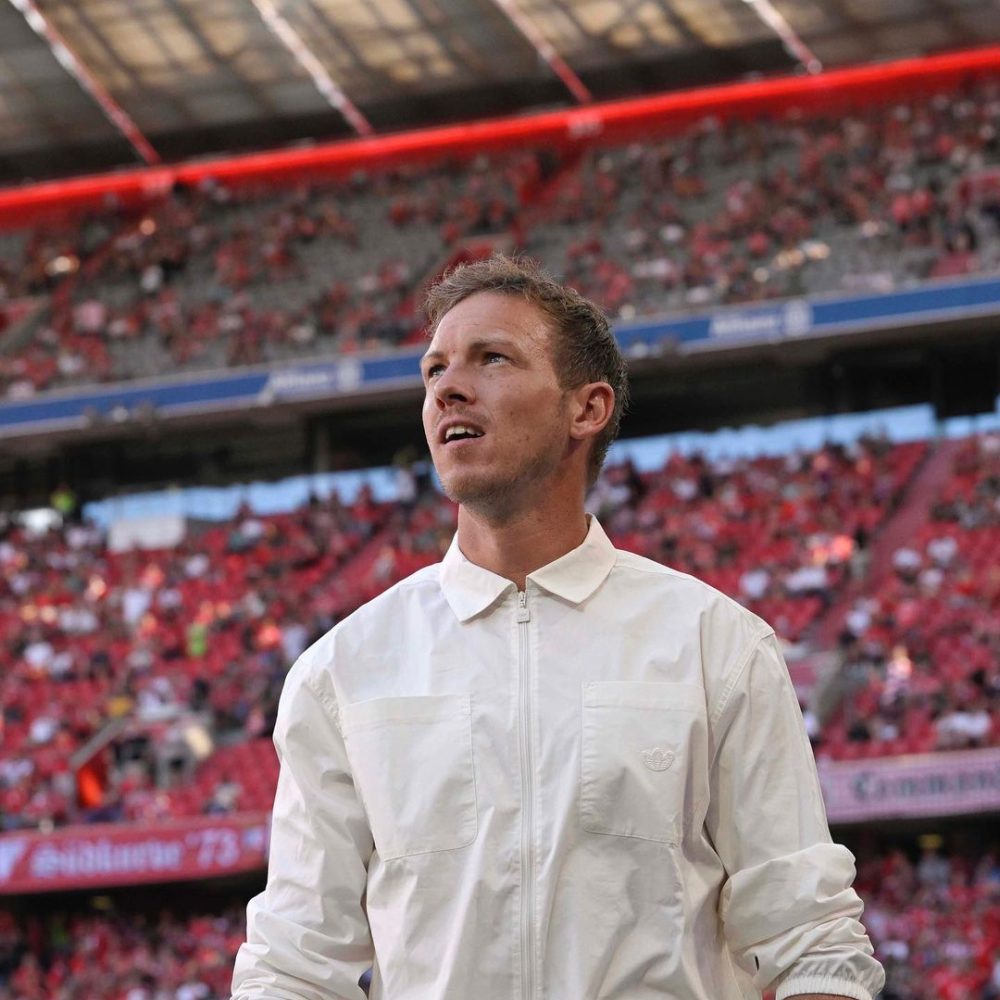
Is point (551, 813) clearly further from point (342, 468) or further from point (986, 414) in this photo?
point (342, 468)

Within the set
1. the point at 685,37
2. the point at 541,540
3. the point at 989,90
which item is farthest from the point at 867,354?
the point at 541,540

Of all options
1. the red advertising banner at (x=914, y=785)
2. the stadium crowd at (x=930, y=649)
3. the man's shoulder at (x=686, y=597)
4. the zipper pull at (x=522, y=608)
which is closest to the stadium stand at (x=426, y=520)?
the stadium crowd at (x=930, y=649)

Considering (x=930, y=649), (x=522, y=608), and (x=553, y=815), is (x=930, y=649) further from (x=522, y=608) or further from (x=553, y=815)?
(x=553, y=815)

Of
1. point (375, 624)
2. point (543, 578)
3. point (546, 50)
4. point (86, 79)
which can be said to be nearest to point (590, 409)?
point (543, 578)

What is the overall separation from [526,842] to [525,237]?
26024mm

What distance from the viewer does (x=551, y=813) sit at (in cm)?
262

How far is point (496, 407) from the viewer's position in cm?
281

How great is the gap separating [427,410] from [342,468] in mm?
25422

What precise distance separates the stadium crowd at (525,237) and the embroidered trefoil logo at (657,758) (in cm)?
2220

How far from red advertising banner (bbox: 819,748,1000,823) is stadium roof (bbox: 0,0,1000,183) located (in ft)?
45.8

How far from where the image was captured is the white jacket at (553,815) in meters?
2.59

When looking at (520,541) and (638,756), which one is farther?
(520,541)

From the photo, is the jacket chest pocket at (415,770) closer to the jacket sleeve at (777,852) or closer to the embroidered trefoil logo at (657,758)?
the embroidered trefoil logo at (657,758)

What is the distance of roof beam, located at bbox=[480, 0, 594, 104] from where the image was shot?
2898 cm
